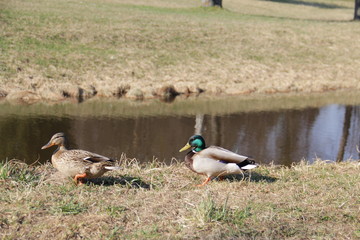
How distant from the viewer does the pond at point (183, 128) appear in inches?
448

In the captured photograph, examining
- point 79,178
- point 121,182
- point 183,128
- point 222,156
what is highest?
point 222,156

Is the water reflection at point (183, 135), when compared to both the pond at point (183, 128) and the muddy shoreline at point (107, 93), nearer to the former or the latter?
the pond at point (183, 128)

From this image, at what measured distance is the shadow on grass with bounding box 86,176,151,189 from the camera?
6.20 m

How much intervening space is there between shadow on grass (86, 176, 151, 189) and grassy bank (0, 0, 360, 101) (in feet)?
32.6

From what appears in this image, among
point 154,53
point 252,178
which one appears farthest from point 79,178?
point 154,53

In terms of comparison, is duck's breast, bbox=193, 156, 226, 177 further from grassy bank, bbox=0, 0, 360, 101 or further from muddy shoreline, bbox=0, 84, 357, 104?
grassy bank, bbox=0, 0, 360, 101

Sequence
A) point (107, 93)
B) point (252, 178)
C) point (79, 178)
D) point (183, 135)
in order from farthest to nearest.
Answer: point (107, 93) < point (183, 135) < point (252, 178) < point (79, 178)

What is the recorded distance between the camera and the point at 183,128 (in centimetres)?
1376

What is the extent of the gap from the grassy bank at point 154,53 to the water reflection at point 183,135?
288cm

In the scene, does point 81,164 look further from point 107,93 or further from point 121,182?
point 107,93

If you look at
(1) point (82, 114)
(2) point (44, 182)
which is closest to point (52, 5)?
(1) point (82, 114)

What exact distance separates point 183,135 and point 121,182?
6.58m

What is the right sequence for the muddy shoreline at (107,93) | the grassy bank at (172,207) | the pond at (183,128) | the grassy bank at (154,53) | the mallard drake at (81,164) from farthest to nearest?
the grassy bank at (154,53)
the muddy shoreline at (107,93)
the pond at (183,128)
the mallard drake at (81,164)
the grassy bank at (172,207)

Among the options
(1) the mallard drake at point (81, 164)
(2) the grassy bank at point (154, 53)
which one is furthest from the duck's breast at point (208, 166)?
(2) the grassy bank at point (154, 53)
